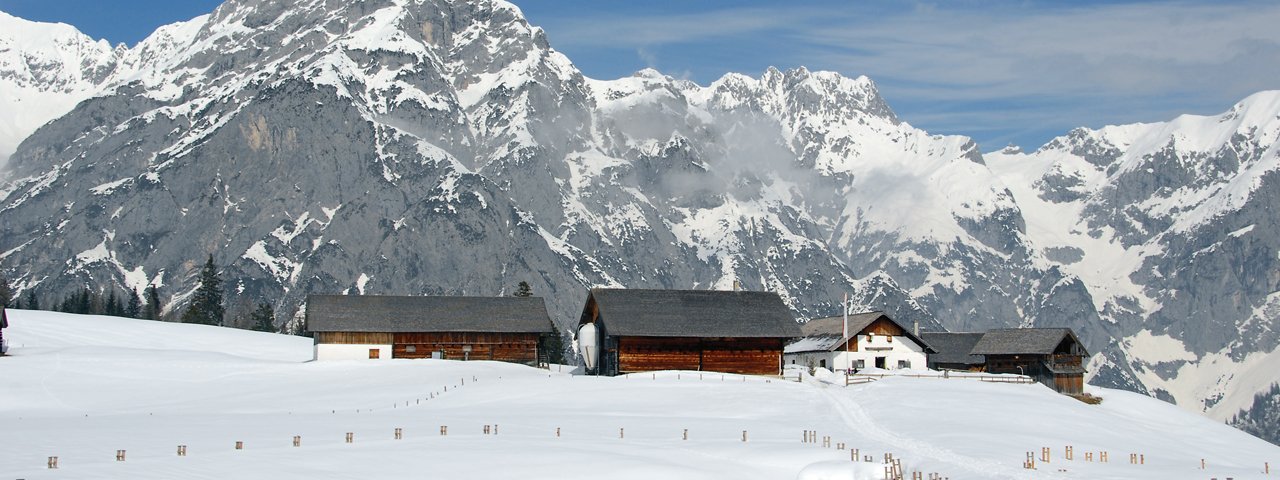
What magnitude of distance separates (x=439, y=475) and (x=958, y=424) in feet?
89.5

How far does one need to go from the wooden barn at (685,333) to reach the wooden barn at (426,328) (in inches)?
288

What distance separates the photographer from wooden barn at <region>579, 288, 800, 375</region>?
86250mm

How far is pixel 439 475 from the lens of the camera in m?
38.5

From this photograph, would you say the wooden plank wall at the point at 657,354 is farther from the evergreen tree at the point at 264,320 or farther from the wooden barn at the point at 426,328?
the evergreen tree at the point at 264,320

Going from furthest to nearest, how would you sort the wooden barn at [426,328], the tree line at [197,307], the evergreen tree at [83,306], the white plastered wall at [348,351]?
the evergreen tree at [83,306] < the tree line at [197,307] < the wooden barn at [426,328] < the white plastered wall at [348,351]

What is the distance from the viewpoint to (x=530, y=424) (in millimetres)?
54062

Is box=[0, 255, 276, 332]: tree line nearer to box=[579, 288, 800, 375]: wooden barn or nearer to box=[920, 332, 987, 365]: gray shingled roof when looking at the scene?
box=[579, 288, 800, 375]: wooden barn

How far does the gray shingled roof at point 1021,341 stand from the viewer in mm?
100188

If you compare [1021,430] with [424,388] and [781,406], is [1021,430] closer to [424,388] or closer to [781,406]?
[781,406]

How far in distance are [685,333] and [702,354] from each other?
2.56 meters

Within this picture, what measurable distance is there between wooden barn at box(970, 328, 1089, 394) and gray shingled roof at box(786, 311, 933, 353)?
24.4ft

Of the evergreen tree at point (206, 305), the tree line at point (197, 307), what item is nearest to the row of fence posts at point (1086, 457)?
the evergreen tree at point (206, 305)

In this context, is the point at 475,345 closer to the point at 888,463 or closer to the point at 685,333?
the point at 685,333

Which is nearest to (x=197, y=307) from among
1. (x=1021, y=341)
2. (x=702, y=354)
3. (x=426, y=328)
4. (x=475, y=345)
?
(x=426, y=328)
